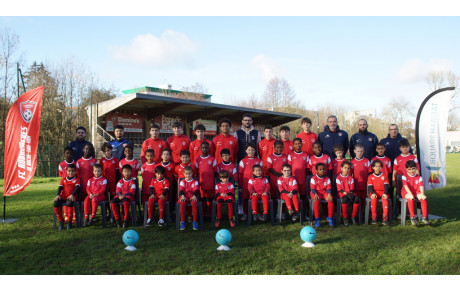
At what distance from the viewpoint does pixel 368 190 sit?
5941mm

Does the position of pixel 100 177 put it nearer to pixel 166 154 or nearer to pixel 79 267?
pixel 166 154

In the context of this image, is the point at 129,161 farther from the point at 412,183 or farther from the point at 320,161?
the point at 412,183

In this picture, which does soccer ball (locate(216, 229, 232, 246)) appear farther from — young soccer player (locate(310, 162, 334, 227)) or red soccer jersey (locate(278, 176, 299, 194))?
young soccer player (locate(310, 162, 334, 227))

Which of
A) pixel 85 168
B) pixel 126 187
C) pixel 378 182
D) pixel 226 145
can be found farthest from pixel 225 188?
pixel 378 182

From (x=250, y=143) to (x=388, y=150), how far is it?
2.99 meters

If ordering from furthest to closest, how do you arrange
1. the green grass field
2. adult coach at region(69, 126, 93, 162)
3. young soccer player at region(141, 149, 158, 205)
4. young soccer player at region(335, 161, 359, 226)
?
1. adult coach at region(69, 126, 93, 162)
2. young soccer player at region(141, 149, 158, 205)
3. young soccer player at region(335, 161, 359, 226)
4. the green grass field

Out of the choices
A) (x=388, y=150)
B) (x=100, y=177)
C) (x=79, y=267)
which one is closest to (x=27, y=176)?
(x=100, y=177)

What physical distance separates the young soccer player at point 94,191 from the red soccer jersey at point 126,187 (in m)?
0.29

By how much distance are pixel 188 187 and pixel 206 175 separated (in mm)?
516

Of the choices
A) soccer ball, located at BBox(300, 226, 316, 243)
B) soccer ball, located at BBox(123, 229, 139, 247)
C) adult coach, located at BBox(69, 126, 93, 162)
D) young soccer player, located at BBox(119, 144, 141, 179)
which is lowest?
soccer ball, located at BBox(300, 226, 316, 243)

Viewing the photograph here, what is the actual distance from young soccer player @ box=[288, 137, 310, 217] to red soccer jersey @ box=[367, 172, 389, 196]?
1205mm

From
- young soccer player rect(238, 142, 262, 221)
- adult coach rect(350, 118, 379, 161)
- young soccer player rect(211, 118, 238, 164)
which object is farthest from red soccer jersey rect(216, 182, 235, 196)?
adult coach rect(350, 118, 379, 161)

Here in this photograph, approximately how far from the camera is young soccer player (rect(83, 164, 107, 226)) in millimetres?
5836

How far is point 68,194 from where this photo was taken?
234 inches
